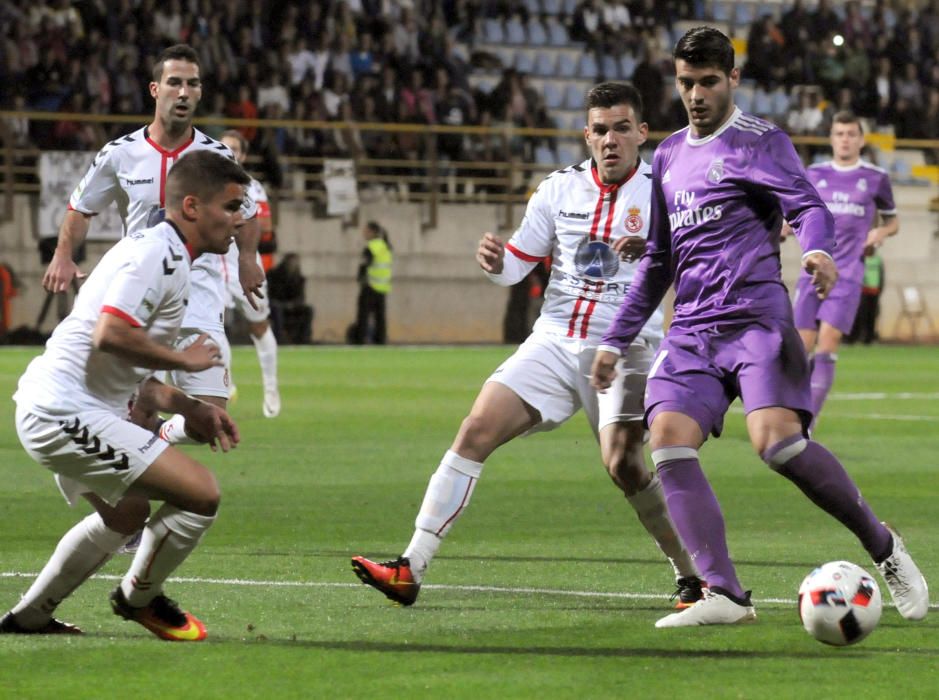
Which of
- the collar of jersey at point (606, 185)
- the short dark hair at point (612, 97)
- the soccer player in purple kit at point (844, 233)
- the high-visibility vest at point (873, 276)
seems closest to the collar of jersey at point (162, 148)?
the collar of jersey at point (606, 185)

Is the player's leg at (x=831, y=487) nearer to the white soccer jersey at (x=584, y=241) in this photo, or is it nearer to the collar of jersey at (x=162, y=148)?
the white soccer jersey at (x=584, y=241)

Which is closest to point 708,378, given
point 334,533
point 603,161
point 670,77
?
point 603,161

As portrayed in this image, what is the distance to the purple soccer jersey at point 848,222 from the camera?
14328 millimetres

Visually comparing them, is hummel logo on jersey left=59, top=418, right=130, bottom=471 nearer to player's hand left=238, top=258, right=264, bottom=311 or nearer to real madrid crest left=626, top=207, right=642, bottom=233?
real madrid crest left=626, top=207, right=642, bottom=233

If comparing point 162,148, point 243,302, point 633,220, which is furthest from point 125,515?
point 243,302

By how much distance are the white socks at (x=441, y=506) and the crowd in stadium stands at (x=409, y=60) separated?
2059 centimetres

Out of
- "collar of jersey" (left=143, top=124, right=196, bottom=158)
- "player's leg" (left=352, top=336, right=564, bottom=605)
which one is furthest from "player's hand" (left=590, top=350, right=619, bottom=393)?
"collar of jersey" (left=143, top=124, right=196, bottom=158)

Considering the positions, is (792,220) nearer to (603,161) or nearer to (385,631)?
(603,161)

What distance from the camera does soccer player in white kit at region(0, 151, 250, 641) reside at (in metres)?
5.58

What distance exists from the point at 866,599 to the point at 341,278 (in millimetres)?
24167

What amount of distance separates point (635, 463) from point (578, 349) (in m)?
0.55

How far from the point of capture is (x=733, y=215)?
6.37 metres

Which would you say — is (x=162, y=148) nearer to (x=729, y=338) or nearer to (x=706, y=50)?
(x=706, y=50)

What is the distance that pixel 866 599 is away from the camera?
19.2 ft
